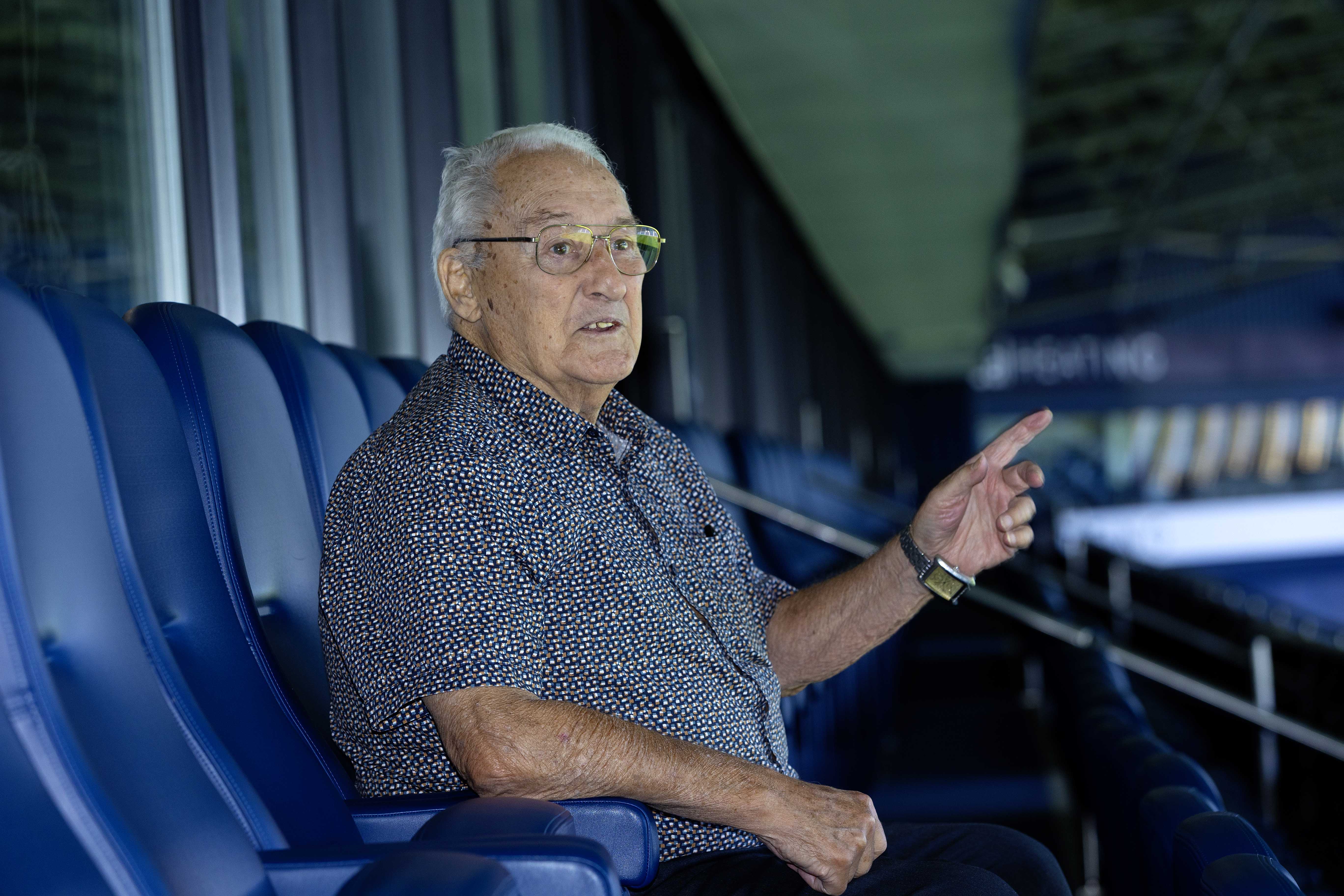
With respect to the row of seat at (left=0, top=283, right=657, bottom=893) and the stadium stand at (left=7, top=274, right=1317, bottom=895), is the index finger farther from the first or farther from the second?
the row of seat at (left=0, top=283, right=657, bottom=893)

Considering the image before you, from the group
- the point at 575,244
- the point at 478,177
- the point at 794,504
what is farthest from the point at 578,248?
the point at 794,504

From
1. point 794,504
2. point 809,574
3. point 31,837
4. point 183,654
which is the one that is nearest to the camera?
point 31,837

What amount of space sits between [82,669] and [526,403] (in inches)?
27.2

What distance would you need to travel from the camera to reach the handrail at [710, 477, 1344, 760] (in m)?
2.89

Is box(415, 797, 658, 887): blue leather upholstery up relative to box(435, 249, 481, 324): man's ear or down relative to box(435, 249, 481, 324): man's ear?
down

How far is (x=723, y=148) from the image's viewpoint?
6934 millimetres

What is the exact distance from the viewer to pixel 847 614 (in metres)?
1.82

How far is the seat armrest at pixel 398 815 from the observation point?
4.08 ft

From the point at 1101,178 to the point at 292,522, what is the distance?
14.2 metres

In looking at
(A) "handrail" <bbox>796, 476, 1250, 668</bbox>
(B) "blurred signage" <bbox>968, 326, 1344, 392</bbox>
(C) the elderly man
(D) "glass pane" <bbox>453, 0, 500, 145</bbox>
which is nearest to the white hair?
(C) the elderly man

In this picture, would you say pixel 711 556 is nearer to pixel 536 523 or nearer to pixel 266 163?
pixel 536 523

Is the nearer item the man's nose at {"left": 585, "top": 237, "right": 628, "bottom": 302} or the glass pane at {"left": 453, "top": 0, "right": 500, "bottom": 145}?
the man's nose at {"left": 585, "top": 237, "right": 628, "bottom": 302}

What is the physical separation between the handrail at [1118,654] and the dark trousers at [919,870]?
1.27 metres

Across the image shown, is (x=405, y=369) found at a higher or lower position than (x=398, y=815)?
higher
